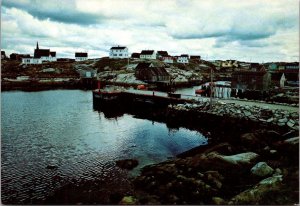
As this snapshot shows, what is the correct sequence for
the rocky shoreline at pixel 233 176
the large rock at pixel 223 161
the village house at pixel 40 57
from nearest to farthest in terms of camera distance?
the rocky shoreline at pixel 233 176, the large rock at pixel 223 161, the village house at pixel 40 57

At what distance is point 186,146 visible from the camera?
29.2 meters

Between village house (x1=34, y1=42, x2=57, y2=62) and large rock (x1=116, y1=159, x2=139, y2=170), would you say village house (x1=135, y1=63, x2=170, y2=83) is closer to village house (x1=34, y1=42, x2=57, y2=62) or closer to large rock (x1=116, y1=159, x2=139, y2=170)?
village house (x1=34, y1=42, x2=57, y2=62)

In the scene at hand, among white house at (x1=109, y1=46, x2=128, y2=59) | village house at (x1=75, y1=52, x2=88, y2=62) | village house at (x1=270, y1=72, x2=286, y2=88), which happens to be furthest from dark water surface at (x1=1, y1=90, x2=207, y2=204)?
village house at (x1=75, y1=52, x2=88, y2=62)

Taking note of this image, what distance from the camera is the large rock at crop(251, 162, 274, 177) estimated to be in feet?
62.6

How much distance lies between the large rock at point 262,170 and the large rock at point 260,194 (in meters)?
1.75

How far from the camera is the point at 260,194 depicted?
16.2 metres

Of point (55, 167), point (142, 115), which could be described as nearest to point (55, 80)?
point (142, 115)

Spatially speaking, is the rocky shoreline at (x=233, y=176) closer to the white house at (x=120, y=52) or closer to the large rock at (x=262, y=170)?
the large rock at (x=262, y=170)

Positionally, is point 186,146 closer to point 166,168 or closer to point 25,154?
point 166,168

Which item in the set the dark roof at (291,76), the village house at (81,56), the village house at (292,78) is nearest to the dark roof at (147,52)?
the village house at (81,56)

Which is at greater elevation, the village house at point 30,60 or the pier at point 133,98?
the village house at point 30,60

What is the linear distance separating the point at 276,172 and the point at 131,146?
1383 centimetres

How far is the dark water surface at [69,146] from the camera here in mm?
21109

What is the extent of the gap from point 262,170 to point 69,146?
17758mm
